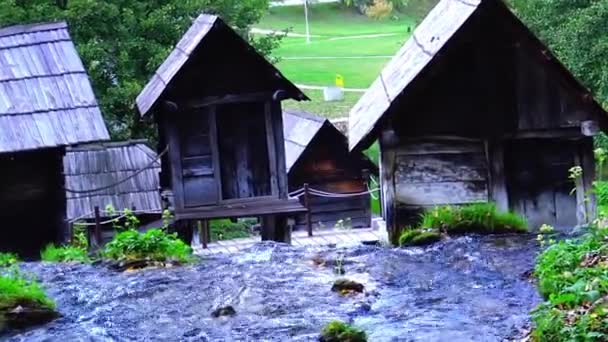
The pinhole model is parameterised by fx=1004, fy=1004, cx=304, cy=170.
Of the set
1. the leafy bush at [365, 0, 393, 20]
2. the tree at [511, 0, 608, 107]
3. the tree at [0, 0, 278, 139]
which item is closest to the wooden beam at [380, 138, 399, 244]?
the tree at [0, 0, 278, 139]

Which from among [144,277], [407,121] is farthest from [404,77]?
[144,277]

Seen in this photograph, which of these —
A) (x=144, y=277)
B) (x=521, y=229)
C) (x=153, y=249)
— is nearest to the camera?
(x=144, y=277)

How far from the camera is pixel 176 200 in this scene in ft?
48.9

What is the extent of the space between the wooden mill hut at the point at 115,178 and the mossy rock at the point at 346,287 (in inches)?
409

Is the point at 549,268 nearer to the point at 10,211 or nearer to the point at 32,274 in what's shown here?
the point at 32,274

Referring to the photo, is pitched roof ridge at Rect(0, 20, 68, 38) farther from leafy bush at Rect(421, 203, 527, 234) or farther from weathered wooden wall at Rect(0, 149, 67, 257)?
leafy bush at Rect(421, 203, 527, 234)

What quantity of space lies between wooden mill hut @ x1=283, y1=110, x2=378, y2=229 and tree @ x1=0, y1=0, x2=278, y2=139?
190 inches

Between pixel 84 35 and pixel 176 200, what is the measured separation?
931 cm

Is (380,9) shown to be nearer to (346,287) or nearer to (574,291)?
(346,287)

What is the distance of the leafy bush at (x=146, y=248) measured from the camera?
369 inches

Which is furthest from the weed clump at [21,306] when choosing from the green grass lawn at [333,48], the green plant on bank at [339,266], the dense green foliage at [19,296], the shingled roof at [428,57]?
the green grass lawn at [333,48]

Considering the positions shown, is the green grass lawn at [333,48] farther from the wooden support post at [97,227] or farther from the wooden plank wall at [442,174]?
the wooden plank wall at [442,174]

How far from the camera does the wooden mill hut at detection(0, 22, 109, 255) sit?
15523 millimetres

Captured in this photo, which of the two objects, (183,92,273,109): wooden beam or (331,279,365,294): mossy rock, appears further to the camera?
(183,92,273,109): wooden beam
